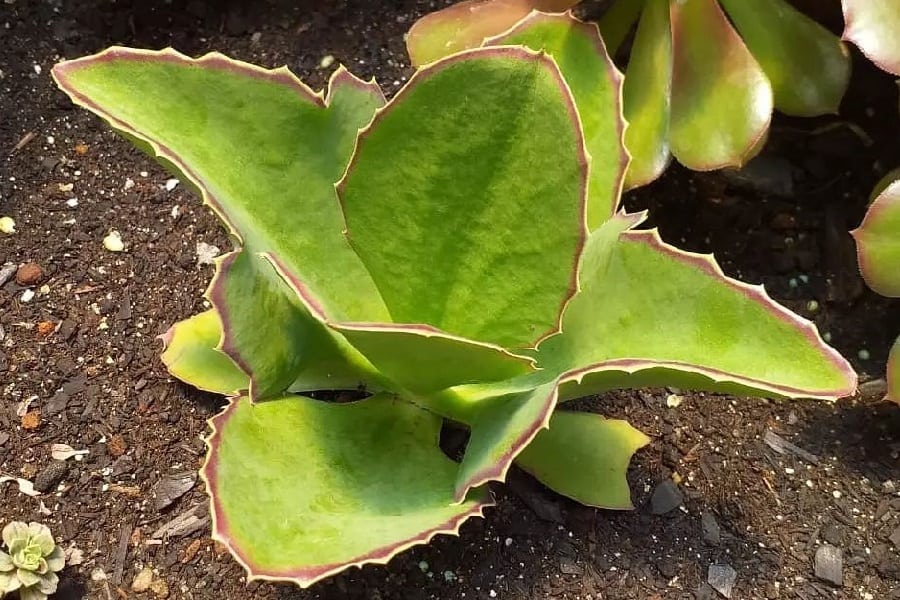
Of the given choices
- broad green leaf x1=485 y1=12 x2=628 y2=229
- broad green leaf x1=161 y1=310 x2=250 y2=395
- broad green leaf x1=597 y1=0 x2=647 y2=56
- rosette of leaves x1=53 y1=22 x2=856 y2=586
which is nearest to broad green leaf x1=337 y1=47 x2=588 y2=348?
rosette of leaves x1=53 y1=22 x2=856 y2=586

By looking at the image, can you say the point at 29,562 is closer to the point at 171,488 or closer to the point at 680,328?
the point at 171,488

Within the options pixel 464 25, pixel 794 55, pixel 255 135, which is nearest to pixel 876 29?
pixel 794 55

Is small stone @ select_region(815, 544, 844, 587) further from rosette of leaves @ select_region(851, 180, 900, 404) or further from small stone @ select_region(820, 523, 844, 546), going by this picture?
rosette of leaves @ select_region(851, 180, 900, 404)

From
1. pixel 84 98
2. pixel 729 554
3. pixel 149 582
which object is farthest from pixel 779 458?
pixel 84 98

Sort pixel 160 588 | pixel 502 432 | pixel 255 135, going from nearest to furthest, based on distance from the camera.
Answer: pixel 502 432
pixel 255 135
pixel 160 588

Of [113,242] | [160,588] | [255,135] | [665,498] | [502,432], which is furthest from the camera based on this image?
[113,242]

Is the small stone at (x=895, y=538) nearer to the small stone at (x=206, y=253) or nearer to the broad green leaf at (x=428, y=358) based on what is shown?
the broad green leaf at (x=428, y=358)
